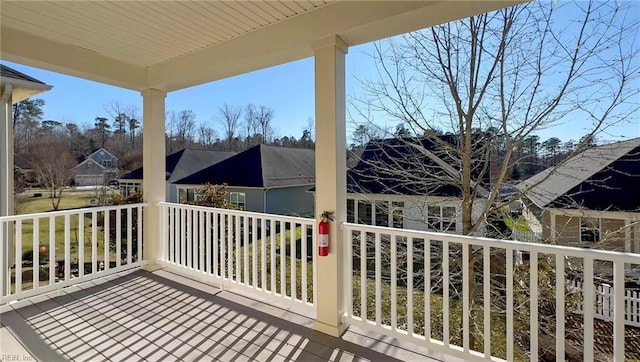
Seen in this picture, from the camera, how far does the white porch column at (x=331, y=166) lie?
93.6 inches

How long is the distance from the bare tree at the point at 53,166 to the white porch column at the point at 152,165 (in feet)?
12.1

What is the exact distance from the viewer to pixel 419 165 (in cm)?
461

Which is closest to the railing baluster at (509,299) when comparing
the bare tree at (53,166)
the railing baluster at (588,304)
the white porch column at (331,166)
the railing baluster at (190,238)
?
the railing baluster at (588,304)

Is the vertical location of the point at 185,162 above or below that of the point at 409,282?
above

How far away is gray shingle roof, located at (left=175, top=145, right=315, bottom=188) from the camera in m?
10.9

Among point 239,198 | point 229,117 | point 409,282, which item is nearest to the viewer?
point 409,282

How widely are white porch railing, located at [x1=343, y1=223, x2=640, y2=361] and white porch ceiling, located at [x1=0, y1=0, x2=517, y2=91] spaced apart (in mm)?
1476

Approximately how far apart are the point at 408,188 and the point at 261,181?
21.8ft

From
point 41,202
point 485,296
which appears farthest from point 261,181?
point 485,296

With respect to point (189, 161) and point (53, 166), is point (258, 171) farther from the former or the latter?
point (53, 166)

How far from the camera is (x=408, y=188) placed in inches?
194

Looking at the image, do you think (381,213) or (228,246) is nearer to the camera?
Answer: (228,246)

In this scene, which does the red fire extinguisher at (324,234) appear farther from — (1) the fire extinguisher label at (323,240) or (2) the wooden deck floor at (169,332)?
(2) the wooden deck floor at (169,332)

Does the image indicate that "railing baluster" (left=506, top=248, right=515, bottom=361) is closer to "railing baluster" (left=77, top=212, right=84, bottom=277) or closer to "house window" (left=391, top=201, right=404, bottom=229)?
"house window" (left=391, top=201, right=404, bottom=229)
